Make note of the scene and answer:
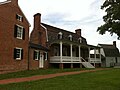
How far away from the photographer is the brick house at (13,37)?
810 inches

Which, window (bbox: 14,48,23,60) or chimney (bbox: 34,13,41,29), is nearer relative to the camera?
window (bbox: 14,48,23,60)

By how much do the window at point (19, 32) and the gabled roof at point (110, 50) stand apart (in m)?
34.8

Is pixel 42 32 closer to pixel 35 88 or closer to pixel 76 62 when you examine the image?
pixel 76 62

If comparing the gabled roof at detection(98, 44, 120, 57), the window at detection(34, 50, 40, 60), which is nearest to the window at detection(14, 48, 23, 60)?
the window at detection(34, 50, 40, 60)

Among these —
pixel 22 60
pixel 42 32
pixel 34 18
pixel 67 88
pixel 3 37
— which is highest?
pixel 34 18

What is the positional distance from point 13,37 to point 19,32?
5.30ft

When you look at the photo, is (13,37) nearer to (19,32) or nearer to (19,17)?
(19,32)

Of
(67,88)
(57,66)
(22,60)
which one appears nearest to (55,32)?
(57,66)

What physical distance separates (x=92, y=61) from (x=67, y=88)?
29.6m

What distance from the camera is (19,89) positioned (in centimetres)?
1073

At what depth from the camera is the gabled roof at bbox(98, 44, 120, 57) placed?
182 ft

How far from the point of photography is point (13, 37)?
72.7ft

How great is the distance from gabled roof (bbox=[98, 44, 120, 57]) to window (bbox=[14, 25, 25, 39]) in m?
34.8

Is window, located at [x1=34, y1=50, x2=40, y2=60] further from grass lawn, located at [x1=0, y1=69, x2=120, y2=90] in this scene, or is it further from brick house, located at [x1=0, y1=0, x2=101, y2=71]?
grass lawn, located at [x1=0, y1=69, x2=120, y2=90]
